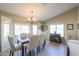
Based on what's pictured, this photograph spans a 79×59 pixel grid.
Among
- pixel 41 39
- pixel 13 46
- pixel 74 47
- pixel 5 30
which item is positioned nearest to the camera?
pixel 74 47

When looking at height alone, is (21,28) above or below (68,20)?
below

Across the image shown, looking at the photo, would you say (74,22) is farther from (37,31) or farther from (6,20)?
(6,20)

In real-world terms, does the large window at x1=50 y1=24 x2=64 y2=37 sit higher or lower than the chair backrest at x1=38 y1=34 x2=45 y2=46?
higher

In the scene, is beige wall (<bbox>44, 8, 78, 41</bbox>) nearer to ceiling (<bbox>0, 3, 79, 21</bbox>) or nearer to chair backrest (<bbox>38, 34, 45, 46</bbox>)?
ceiling (<bbox>0, 3, 79, 21</bbox>)

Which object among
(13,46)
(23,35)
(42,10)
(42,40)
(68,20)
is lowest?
(13,46)

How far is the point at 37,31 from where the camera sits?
13.8ft

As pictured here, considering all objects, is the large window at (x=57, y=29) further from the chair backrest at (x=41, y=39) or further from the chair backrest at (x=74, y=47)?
the chair backrest at (x=74, y=47)

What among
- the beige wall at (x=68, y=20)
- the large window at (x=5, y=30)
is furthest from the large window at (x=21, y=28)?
the beige wall at (x=68, y=20)

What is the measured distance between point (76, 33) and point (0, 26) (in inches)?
122

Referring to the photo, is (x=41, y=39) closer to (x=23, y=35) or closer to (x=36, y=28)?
(x=36, y=28)

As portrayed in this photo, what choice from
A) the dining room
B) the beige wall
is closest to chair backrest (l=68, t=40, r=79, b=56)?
the dining room

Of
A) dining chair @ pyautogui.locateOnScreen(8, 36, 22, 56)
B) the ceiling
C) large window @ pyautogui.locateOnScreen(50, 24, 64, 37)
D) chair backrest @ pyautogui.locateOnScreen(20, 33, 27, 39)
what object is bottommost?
dining chair @ pyautogui.locateOnScreen(8, 36, 22, 56)

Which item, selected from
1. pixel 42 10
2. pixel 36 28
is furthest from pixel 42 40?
pixel 42 10

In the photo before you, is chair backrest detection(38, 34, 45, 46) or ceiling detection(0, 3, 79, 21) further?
chair backrest detection(38, 34, 45, 46)
